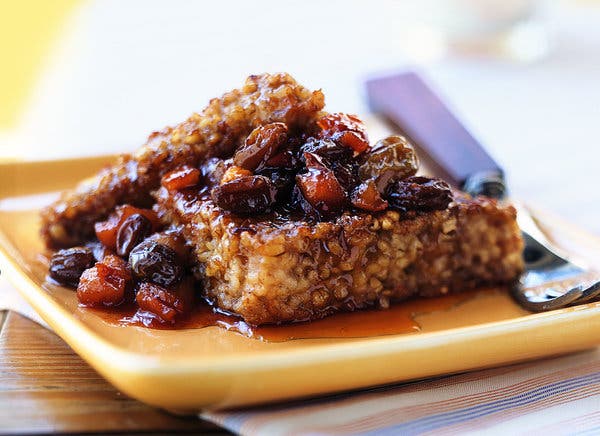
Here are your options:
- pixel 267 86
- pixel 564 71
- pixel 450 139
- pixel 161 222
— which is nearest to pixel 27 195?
pixel 161 222

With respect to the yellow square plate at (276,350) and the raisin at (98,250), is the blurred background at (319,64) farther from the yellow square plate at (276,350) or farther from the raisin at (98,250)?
the yellow square plate at (276,350)

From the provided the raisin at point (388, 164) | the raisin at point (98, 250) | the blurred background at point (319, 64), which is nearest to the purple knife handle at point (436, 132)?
the blurred background at point (319, 64)

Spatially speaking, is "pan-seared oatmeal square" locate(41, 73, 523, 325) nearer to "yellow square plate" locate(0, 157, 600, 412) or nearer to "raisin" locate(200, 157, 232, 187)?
"raisin" locate(200, 157, 232, 187)

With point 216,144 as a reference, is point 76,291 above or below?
below

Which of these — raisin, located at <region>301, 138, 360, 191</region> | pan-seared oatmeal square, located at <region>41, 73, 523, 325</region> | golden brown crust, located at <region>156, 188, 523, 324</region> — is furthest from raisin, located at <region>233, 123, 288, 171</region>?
golden brown crust, located at <region>156, 188, 523, 324</region>

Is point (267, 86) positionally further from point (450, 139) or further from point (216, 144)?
point (450, 139)

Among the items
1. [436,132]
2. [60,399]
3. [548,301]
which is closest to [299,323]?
[60,399]
